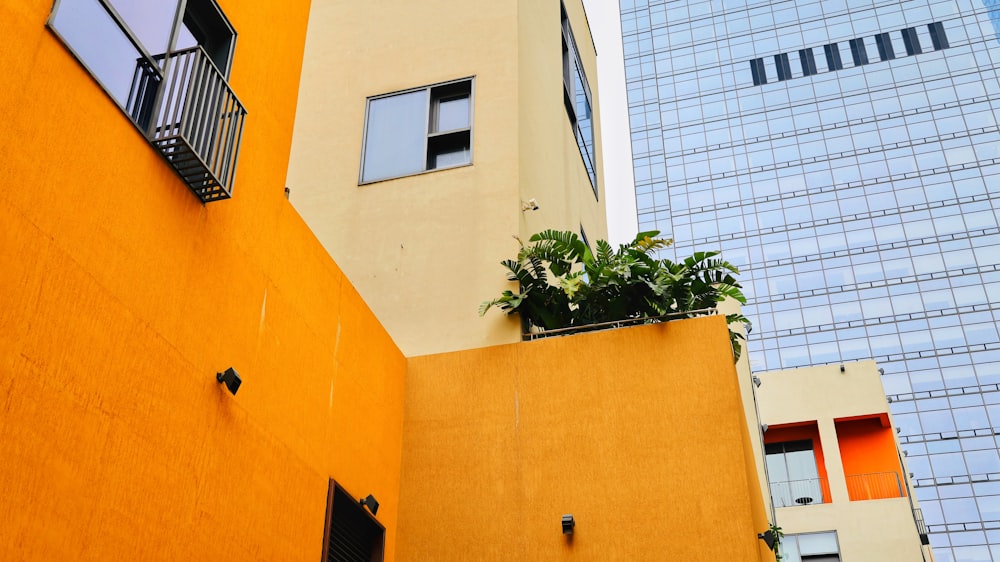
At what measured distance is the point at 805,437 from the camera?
24.1 m

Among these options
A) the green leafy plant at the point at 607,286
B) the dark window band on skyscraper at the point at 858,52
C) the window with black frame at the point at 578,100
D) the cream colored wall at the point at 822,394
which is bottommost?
the green leafy plant at the point at 607,286

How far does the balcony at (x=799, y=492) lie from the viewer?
23141mm

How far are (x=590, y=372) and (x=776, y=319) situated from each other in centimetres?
5558

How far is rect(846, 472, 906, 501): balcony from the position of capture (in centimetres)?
2266

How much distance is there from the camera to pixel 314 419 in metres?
8.25

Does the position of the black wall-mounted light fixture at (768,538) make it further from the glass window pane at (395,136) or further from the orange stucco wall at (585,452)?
the glass window pane at (395,136)

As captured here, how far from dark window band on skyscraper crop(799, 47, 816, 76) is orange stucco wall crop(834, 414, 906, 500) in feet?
173

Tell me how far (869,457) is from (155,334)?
835 inches

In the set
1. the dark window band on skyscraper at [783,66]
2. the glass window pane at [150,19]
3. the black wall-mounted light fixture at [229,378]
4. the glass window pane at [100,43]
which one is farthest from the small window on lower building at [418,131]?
the dark window band on skyscraper at [783,66]

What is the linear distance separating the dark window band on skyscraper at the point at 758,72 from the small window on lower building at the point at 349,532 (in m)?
67.8

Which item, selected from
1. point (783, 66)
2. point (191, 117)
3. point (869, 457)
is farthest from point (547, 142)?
point (783, 66)

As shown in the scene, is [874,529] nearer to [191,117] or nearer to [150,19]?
[191,117]

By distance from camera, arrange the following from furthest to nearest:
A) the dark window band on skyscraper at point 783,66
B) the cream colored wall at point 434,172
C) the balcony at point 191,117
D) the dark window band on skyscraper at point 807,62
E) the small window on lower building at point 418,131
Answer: the dark window band on skyscraper at point 783,66
the dark window band on skyscraper at point 807,62
the small window on lower building at point 418,131
the cream colored wall at point 434,172
the balcony at point 191,117

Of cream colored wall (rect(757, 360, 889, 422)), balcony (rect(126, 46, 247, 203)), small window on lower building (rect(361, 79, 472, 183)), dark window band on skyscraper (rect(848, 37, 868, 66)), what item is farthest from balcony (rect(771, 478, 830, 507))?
dark window band on skyscraper (rect(848, 37, 868, 66))
